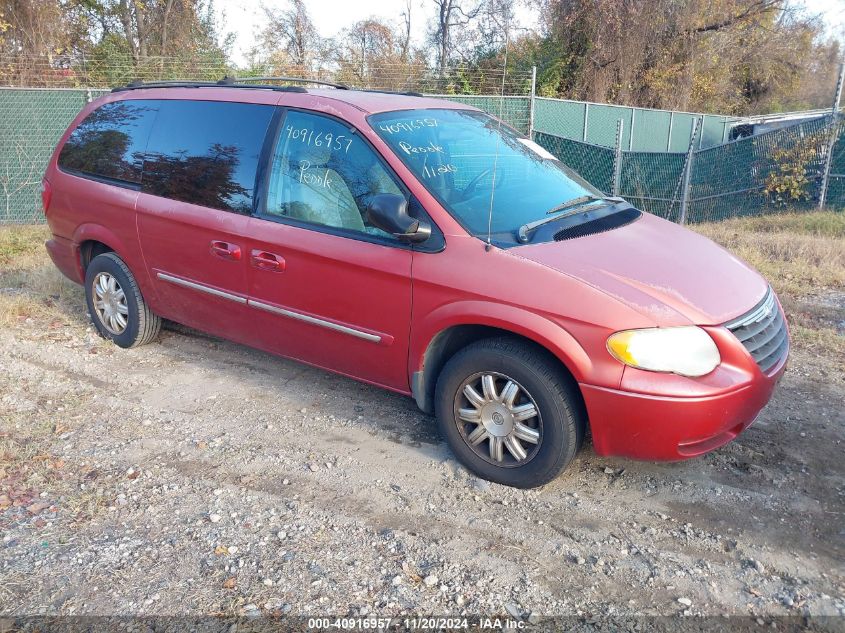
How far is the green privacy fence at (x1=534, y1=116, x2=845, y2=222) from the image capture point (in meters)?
11.6

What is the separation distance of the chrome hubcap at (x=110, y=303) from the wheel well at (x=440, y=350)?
9.01 feet

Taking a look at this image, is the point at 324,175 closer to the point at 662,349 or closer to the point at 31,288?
the point at 662,349

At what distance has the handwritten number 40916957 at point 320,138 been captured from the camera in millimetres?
3965

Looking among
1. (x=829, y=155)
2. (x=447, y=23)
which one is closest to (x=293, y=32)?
(x=447, y=23)

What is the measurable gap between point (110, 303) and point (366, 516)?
126 inches

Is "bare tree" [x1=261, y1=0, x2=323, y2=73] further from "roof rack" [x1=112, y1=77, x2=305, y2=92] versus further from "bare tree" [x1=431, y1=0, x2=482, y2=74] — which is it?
"roof rack" [x1=112, y1=77, x2=305, y2=92]

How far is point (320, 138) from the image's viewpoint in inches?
160

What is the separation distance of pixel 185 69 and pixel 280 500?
13.3m

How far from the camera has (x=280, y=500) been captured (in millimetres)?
3455

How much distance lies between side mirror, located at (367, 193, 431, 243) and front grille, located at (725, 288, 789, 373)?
1522 millimetres

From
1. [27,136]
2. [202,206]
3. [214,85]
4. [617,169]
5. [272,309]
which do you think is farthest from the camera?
[617,169]

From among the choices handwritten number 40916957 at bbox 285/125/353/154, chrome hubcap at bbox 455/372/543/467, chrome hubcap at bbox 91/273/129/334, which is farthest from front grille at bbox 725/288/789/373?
chrome hubcap at bbox 91/273/129/334

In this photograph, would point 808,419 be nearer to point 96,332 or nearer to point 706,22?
point 96,332

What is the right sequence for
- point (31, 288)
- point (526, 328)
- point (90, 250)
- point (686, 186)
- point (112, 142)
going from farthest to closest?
1. point (686, 186)
2. point (31, 288)
3. point (90, 250)
4. point (112, 142)
5. point (526, 328)
